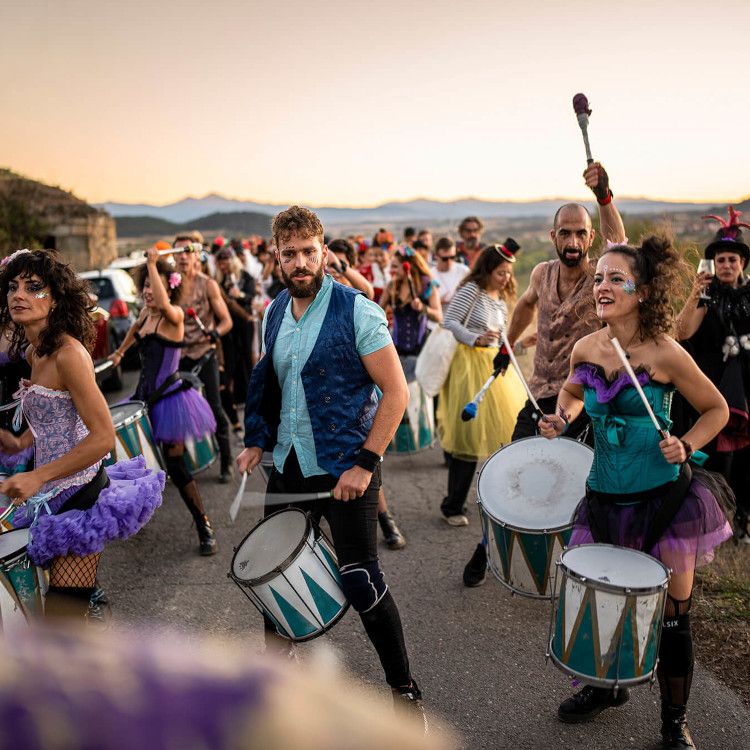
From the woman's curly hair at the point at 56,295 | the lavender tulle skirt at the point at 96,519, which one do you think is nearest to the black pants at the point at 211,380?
the lavender tulle skirt at the point at 96,519

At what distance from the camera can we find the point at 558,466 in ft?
13.0

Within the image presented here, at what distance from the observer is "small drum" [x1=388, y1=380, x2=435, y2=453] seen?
7188 mm

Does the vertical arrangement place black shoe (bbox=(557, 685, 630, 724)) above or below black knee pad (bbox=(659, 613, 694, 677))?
below

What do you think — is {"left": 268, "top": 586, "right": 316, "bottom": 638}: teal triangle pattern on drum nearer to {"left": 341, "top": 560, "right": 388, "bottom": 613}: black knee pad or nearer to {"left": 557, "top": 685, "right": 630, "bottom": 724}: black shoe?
{"left": 341, "top": 560, "right": 388, "bottom": 613}: black knee pad

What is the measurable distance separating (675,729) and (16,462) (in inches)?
137

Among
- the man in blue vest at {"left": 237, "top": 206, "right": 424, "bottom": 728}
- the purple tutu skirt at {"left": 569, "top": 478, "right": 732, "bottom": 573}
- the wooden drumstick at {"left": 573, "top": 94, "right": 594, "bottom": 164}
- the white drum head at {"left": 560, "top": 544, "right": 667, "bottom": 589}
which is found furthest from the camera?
the wooden drumstick at {"left": 573, "top": 94, "right": 594, "bottom": 164}

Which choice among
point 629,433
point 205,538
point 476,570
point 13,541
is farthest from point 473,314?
point 13,541

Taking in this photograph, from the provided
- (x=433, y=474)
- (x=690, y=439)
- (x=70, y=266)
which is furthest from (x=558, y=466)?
(x=433, y=474)

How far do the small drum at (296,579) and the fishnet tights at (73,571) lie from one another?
0.62 meters

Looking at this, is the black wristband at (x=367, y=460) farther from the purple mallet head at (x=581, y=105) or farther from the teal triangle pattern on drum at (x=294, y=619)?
the purple mallet head at (x=581, y=105)

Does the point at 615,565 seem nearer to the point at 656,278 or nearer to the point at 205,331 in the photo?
the point at 656,278

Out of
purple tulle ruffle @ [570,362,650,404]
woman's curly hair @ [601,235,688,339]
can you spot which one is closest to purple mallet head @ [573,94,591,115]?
woman's curly hair @ [601,235,688,339]

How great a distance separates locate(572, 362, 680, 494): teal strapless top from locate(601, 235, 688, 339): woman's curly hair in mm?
225

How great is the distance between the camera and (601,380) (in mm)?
3252
